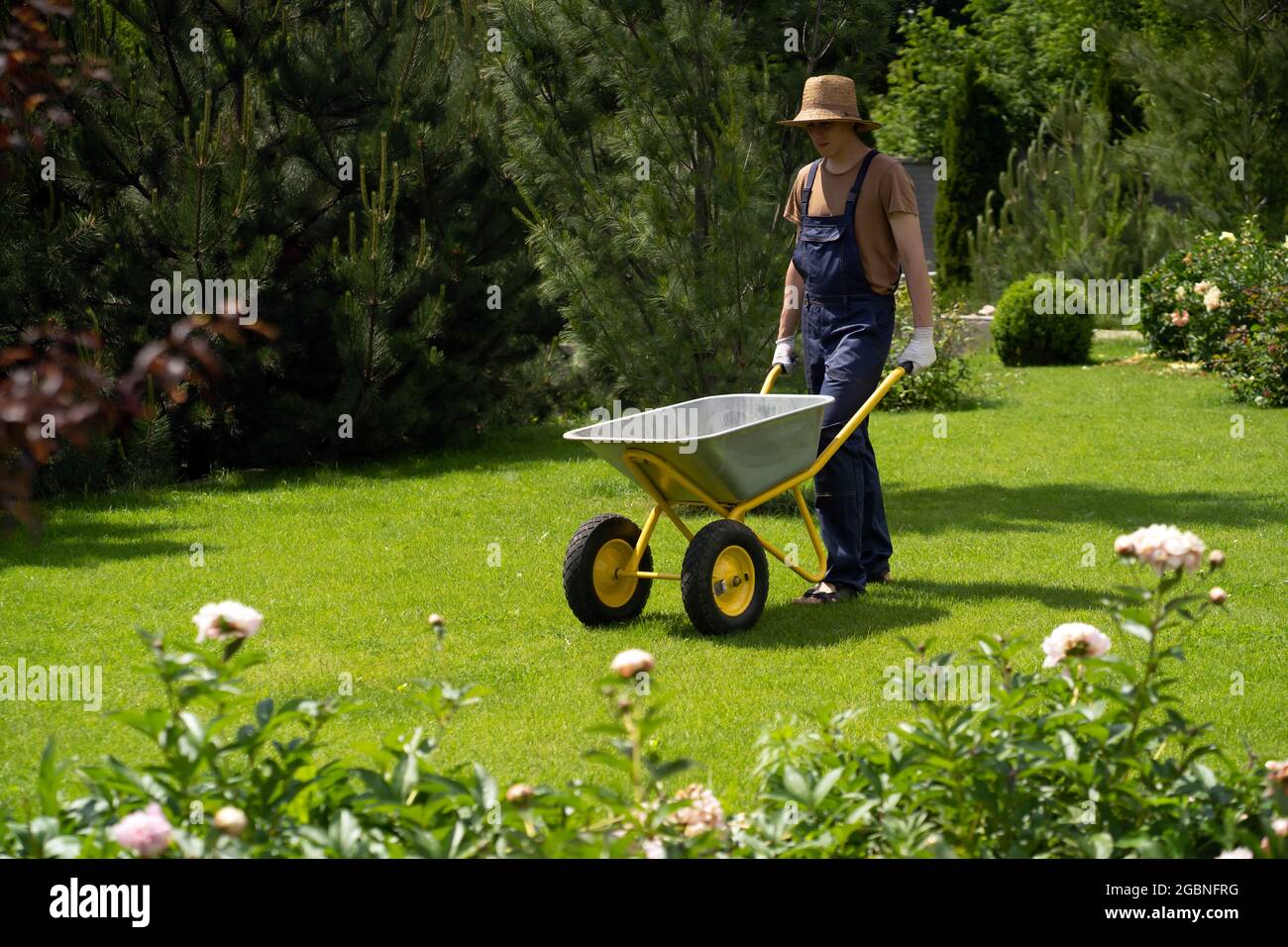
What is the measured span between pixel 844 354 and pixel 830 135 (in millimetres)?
824

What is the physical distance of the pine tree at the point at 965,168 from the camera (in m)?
20.8

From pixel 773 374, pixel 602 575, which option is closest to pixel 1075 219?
pixel 773 374

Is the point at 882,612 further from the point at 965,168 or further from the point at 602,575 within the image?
the point at 965,168

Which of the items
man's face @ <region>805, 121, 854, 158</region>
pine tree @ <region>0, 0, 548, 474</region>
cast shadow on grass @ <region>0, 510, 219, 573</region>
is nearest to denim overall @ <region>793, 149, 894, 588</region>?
man's face @ <region>805, 121, 854, 158</region>

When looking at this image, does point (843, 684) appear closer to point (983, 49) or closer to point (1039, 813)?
point (1039, 813)

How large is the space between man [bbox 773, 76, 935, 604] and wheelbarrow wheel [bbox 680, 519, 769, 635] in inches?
18.8

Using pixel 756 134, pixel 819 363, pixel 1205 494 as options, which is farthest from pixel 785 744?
pixel 1205 494

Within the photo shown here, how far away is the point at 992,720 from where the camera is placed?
2.61 meters

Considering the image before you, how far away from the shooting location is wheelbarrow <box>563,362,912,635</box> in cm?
489

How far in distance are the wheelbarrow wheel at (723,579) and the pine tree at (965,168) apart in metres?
16.1

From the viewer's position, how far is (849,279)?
5.55 meters

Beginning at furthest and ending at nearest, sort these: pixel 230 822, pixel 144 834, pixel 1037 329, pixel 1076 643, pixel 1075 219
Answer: pixel 1075 219 < pixel 1037 329 < pixel 1076 643 < pixel 230 822 < pixel 144 834

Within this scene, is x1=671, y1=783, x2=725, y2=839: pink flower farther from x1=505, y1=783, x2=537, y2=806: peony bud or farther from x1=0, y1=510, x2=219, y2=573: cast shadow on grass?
x1=0, y1=510, x2=219, y2=573: cast shadow on grass
